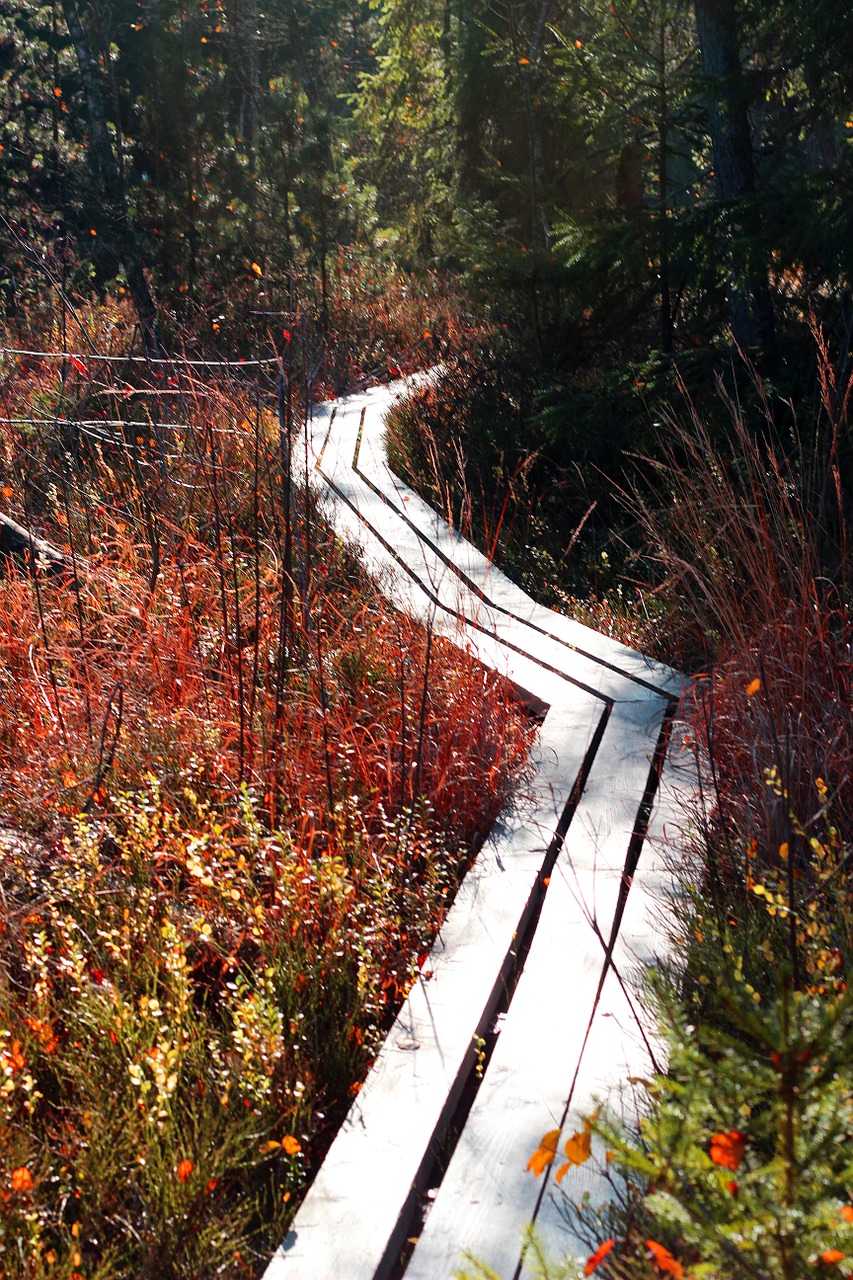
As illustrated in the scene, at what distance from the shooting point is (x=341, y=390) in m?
11.5

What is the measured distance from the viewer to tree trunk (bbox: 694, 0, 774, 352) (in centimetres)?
586

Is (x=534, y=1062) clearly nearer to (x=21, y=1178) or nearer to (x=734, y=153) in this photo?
(x=21, y=1178)

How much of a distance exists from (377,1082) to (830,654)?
1630mm

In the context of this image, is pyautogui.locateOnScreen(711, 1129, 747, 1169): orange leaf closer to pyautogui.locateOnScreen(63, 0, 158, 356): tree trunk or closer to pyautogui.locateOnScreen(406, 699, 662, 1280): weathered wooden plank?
pyautogui.locateOnScreen(406, 699, 662, 1280): weathered wooden plank

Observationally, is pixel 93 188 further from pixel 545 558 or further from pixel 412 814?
pixel 412 814

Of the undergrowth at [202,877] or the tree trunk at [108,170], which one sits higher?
the tree trunk at [108,170]

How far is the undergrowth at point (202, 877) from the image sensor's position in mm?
2021

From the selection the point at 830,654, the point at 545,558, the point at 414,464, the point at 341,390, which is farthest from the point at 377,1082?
the point at 341,390

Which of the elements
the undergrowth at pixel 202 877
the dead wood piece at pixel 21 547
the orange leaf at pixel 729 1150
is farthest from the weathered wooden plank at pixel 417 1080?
the dead wood piece at pixel 21 547

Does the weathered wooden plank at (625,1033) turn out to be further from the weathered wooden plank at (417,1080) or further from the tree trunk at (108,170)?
the tree trunk at (108,170)

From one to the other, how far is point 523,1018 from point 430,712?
1508 mm

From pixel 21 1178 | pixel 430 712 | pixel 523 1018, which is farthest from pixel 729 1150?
pixel 430 712

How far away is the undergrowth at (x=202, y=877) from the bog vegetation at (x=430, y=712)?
2 centimetres

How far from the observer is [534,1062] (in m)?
2.18
